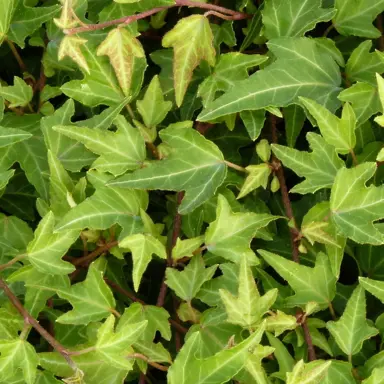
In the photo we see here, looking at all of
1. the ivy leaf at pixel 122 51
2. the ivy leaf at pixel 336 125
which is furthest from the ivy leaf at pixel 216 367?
the ivy leaf at pixel 122 51

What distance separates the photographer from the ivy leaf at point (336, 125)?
79cm

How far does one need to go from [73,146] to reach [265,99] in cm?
27

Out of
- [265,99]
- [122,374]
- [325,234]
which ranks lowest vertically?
[122,374]

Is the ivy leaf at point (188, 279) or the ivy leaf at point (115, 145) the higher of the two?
the ivy leaf at point (115, 145)

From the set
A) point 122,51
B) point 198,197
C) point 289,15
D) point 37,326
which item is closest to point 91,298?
point 37,326

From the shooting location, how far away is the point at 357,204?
0.77 metres

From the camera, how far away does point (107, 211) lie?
807 millimetres

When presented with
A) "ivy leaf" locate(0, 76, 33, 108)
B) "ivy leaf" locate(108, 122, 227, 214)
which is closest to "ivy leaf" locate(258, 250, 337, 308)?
"ivy leaf" locate(108, 122, 227, 214)

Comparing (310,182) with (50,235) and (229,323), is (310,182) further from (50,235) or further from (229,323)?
(50,235)

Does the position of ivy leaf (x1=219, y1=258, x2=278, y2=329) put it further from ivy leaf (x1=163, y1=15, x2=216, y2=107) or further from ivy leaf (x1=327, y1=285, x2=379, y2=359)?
ivy leaf (x1=163, y1=15, x2=216, y2=107)

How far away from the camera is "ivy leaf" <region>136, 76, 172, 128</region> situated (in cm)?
86

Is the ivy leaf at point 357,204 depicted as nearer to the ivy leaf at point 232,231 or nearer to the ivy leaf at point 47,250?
the ivy leaf at point 232,231

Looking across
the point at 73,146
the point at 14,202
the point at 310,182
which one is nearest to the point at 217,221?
the point at 310,182

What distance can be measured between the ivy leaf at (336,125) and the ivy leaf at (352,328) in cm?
18
